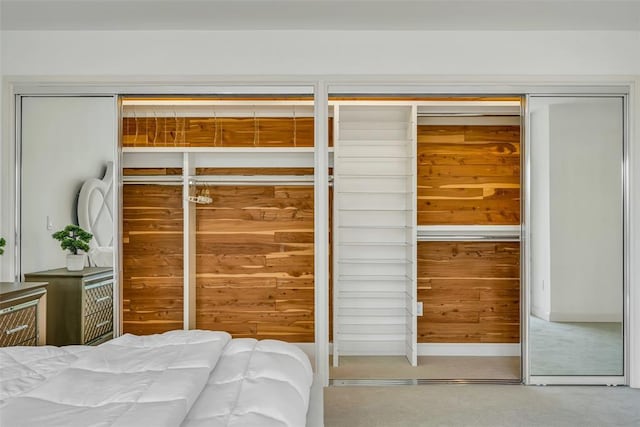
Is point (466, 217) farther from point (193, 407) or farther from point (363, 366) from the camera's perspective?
point (193, 407)

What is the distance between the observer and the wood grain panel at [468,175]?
15.9 ft

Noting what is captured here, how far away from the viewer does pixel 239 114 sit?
14.5 feet

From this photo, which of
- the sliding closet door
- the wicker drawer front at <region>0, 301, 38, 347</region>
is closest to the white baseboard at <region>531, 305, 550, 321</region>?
the sliding closet door

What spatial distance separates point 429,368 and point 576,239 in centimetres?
154

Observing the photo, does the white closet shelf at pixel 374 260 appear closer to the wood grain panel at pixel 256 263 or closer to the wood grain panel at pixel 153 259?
the wood grain panel at pixel 256 263

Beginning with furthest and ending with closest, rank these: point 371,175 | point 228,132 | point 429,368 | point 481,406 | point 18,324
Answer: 1. point 371,175
2. point 228,132
3. point 429,368
4. point 481,406
5. point 18,324

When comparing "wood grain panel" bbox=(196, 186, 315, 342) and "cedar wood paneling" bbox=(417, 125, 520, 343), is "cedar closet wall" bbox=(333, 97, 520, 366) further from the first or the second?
"wood grain panel" bbox=(196, 186, 315, 342)

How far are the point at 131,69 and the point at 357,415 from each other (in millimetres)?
2845

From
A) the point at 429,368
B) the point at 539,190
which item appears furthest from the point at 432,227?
the point at 429,368

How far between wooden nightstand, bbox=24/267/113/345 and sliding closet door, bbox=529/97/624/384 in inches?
123

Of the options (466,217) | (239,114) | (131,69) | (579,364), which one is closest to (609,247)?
(579,364)

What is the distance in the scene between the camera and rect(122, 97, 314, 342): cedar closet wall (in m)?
4.39

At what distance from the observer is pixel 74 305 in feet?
12.1

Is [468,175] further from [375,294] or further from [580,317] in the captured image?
[580,317]
